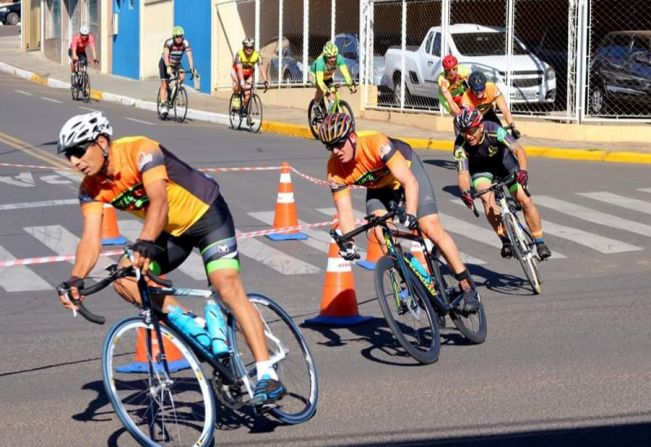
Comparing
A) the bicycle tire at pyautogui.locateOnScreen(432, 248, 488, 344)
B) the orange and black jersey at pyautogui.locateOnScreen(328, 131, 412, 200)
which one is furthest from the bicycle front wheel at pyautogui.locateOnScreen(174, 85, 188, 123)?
the orange and black jersey at pyautogui.locateOnScreen(328, 131, 412, 200)

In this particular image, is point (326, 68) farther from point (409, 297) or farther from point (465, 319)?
point (409, 297)

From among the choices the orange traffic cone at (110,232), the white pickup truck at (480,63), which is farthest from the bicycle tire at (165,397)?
the white pickup truck at (480,63)

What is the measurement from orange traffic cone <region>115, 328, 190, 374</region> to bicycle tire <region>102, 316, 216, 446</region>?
0.01 meters

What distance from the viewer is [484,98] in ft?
50.2

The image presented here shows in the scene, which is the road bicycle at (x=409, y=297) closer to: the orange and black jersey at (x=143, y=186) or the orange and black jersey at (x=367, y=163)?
the orange and black jersey at (x=367, y=163)

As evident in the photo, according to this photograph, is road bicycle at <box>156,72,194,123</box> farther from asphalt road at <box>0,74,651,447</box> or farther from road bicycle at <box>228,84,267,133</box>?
asphalt road at <box>0,74,651,447</box>

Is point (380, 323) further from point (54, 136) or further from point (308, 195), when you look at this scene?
point (54, 136)

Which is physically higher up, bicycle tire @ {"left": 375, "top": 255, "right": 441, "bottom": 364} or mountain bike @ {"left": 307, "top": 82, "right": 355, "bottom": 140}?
mountain bike @ {"left": 307, "top": 82, "right": 355, "bottom": 140}

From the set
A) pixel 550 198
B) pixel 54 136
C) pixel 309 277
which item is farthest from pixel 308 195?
pixel 54 136

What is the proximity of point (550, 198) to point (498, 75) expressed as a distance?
819 cm

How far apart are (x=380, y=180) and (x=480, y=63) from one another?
1612 centimetres

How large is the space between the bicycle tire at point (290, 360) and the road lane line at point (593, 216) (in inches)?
308

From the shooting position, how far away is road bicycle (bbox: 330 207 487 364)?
8383 mm

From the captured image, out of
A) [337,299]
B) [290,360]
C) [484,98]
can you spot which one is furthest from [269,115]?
[290,360]
